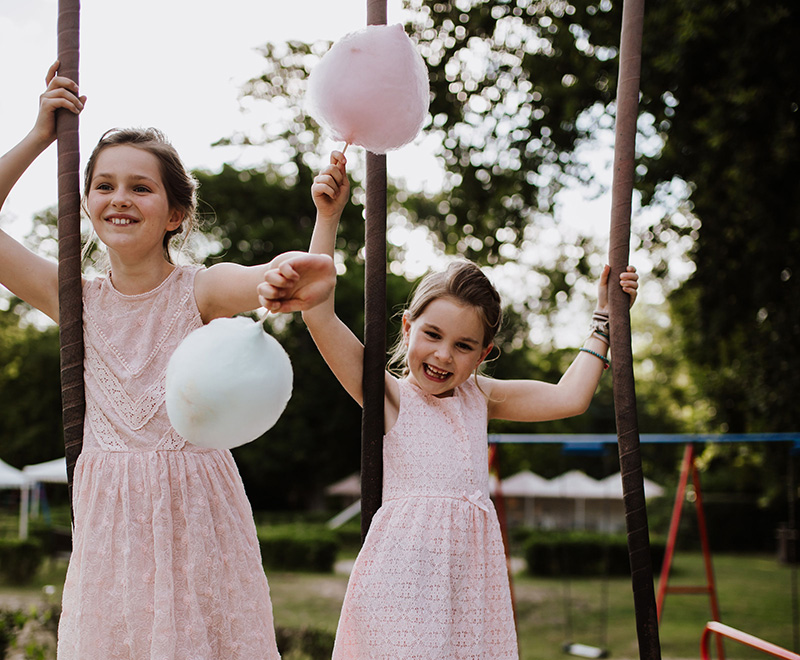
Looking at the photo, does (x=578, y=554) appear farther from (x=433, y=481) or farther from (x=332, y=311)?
(x=332, y=311)

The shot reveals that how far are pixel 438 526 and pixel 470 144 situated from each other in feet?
22.6

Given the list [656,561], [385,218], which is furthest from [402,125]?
[656,561]

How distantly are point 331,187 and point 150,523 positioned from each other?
942 millimetres

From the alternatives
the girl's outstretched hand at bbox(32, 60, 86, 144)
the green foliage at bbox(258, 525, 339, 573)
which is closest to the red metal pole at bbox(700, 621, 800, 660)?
the girl's outstretched hand at bbox(32, 60, 86, 144)

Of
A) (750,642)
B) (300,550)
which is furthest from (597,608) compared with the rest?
(750,642)

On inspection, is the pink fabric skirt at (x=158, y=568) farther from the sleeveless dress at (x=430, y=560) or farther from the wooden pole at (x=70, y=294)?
the sleeveless dress at (x=430, y=560)

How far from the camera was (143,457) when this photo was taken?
1.95m

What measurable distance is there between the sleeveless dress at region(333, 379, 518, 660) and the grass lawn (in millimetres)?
7540

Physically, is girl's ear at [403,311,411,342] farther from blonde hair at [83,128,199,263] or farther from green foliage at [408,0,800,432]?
green foliage at [408,0,800,432]

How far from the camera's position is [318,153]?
19.1 meters

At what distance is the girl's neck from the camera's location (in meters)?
2.07

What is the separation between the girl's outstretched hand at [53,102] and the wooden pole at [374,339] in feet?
2.51

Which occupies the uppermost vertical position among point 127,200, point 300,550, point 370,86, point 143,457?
point 370,86

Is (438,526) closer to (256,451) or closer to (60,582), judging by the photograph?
(60,582)
